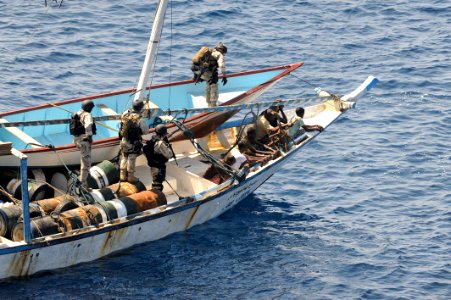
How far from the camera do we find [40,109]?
32.3 metres

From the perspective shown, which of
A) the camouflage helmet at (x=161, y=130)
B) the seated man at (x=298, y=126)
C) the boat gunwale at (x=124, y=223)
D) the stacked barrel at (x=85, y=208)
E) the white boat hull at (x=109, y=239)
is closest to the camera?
the boat gunwale at (x=124, y=223)

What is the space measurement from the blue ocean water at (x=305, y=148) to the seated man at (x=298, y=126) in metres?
1.97

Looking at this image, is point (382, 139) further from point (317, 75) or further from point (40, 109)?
point (40, 109)

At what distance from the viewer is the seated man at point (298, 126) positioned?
110 ft

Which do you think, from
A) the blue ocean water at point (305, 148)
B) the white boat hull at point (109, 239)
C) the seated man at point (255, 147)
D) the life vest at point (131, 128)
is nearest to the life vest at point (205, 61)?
the seated man at point (255, 147)

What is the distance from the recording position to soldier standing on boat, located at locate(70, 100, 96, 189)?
28.3 m

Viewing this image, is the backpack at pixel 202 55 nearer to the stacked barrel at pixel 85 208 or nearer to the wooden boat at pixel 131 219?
the wooden boat at pixel 131 219

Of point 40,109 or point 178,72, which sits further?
point 178,72

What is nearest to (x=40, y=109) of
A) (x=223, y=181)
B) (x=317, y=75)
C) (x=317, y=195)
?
(x=223, y=181)

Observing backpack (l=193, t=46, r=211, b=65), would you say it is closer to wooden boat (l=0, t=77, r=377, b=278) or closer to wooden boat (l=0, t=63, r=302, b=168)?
wooden boat (l=0, t=63, r=302, b=168)

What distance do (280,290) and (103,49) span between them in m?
21.7

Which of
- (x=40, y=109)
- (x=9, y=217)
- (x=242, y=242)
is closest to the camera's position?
(x=9, y=217)

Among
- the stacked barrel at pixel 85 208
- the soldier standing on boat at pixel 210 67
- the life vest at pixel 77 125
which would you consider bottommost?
the stacked barrel at pixel 85 208

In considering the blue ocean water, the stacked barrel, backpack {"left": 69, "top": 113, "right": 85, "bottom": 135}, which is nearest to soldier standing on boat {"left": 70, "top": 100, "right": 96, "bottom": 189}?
backpack {"left": 69, "top": 113, "right": 85, "bottom": 135}
